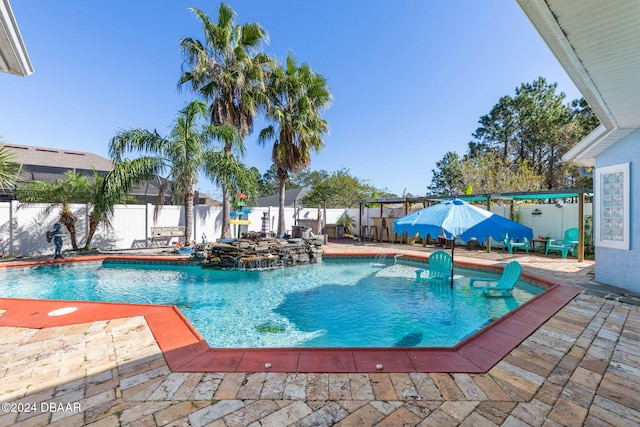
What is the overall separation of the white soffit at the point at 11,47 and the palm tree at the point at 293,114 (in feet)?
36.9

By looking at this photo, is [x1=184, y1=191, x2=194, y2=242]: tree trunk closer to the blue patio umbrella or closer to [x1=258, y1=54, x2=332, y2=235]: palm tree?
[x1=258, y1=54, x2=332, y2=235]: palm tree

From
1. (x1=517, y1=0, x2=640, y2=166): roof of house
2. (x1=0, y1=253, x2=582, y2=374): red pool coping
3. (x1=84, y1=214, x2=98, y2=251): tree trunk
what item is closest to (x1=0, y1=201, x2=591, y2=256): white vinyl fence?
(x1=84, y1=214, x2=98, y2=251): tree trunk

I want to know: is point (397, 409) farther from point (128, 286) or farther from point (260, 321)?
point (128, 286)

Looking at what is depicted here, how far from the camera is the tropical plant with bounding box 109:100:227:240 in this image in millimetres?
11328

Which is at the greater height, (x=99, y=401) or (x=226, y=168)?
(x=226, y=168)

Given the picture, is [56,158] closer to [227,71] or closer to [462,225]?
[227,71]

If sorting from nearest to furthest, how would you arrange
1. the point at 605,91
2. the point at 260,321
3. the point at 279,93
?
the point at 605,91, the point at 260,321, the point at 279,93

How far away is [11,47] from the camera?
121 inches

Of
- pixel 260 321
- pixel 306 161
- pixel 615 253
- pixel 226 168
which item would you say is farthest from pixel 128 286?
pixel 615 253

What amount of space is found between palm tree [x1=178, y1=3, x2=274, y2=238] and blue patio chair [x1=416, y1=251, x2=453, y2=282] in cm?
911

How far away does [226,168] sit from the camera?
12188 millimetres

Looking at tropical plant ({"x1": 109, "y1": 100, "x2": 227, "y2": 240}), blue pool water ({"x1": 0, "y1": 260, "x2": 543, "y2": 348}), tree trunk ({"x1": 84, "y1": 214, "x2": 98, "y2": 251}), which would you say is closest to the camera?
blue pool water ({"x1": 0, "y1": 260, "x2": 543, "y2": 348})

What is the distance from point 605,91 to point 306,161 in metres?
12.2

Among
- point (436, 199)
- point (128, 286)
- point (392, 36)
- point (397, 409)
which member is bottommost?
point (128, 286)
